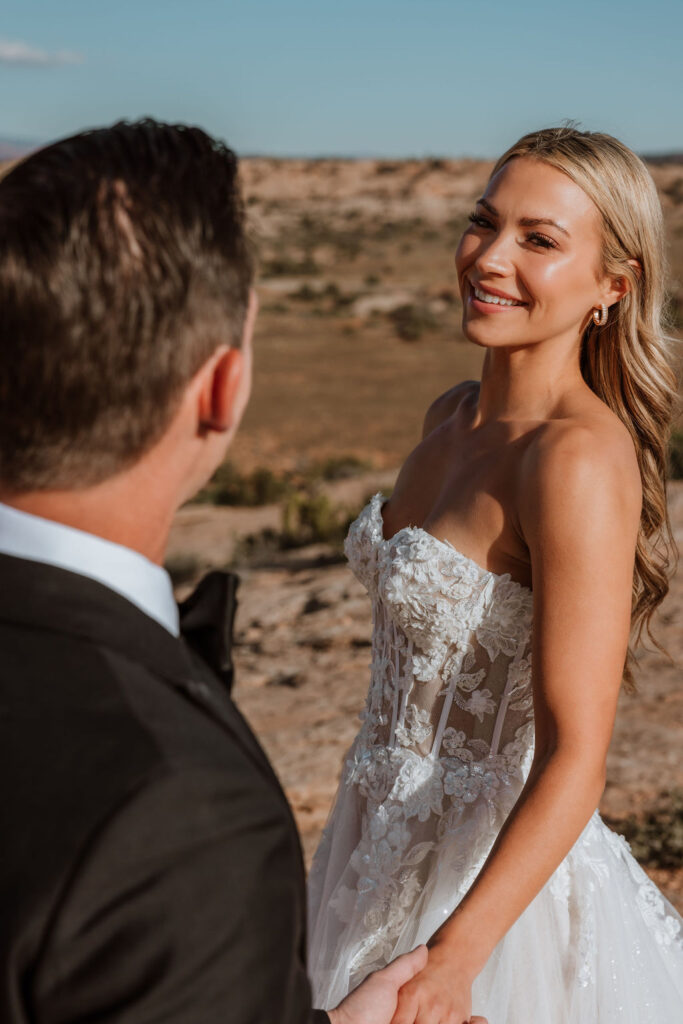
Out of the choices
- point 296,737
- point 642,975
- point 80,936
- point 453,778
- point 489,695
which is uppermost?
point 80,936

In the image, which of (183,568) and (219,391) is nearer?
(219,391)

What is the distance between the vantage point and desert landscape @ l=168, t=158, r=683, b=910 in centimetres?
444

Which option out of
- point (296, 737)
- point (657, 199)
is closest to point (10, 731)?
point (657, 199)

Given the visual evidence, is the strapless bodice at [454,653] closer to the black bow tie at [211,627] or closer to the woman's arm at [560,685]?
the woman's arm at [560,685]

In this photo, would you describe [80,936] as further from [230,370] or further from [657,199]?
[657,199]

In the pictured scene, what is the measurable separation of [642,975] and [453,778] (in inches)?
19.6

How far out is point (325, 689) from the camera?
536 centimetres

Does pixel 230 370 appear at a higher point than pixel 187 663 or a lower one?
higher

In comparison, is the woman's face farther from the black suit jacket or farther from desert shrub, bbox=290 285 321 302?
desert shrub, bbox=290 285 321 302

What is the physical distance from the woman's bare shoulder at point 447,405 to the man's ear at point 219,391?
52.6 inches

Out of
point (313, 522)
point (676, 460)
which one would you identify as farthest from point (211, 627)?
point (676, 460)

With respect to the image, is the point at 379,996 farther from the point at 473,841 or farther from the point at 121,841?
the point at 121,841

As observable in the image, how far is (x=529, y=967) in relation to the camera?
1827 millimetres

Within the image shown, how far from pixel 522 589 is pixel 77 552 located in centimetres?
109
